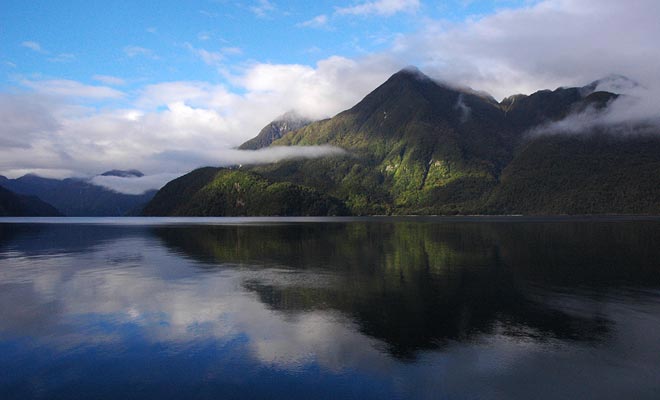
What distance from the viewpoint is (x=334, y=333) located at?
27156 millimetres

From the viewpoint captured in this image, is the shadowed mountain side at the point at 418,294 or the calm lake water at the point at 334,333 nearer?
the calm lake water at the point at 334,333

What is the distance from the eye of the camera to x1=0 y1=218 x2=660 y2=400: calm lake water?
778 inches

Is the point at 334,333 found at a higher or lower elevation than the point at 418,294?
higher

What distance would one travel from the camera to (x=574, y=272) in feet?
168

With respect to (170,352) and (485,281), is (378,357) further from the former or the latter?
(485,281)

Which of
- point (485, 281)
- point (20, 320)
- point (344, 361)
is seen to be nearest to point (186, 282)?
point (20, 320)

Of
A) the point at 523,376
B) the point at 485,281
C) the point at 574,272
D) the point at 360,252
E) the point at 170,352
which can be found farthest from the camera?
the point at 360,252

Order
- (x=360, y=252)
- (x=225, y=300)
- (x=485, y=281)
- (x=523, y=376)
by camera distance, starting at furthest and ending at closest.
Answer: (x=360, y=252)
(x=485, y=281)
(x=225, y=300)
(x=523, y=376)

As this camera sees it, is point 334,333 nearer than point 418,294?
Yes

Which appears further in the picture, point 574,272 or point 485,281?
point 574,272

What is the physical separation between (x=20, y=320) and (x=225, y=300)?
1488 centimetres

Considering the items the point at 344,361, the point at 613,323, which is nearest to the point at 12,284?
the point at 344,361

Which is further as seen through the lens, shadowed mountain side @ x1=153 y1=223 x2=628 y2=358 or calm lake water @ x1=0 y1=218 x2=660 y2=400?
shadowed mountain side @ x1=153 y1=223 x2=628 y2=358

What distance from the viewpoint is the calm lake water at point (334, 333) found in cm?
1975
